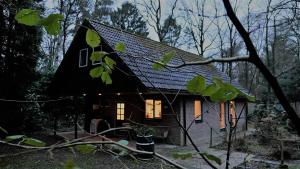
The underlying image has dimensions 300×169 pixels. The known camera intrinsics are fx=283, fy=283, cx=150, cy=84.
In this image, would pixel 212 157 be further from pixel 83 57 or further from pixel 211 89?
pixel 83 57

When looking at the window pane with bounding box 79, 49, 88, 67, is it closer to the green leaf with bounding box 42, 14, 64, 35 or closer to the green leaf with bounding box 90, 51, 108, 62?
the green leaf with bounding box 90, 51, 108, 62

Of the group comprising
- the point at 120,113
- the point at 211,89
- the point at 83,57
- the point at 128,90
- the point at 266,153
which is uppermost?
the point at 83,57

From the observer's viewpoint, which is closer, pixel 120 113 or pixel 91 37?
pixel 91 37

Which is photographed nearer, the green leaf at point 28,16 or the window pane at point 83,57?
the green leaf at point 28,16

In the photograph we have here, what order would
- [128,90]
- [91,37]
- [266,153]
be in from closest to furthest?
[91,37], [266,153], [128,90]

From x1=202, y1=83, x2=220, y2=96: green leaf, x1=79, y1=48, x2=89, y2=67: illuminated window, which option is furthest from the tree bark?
x1=79, y1=48, x2=89, y2=67: illuminated window

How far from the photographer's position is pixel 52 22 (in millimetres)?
775

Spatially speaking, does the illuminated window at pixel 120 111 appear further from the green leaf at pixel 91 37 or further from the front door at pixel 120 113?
the green leaf at pixel 91 37

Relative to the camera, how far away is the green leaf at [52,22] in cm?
76

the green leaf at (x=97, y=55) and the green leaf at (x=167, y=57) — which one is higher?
the green leaf at (x=97, y=55)

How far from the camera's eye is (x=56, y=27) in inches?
31.0

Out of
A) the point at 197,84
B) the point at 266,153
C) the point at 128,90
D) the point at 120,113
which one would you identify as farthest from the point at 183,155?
the point at 120,113

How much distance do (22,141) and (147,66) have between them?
11.3 m

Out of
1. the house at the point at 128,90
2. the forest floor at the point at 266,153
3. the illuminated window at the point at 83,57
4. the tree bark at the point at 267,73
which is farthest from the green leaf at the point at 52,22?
the illuminated window at the point at 83,57
